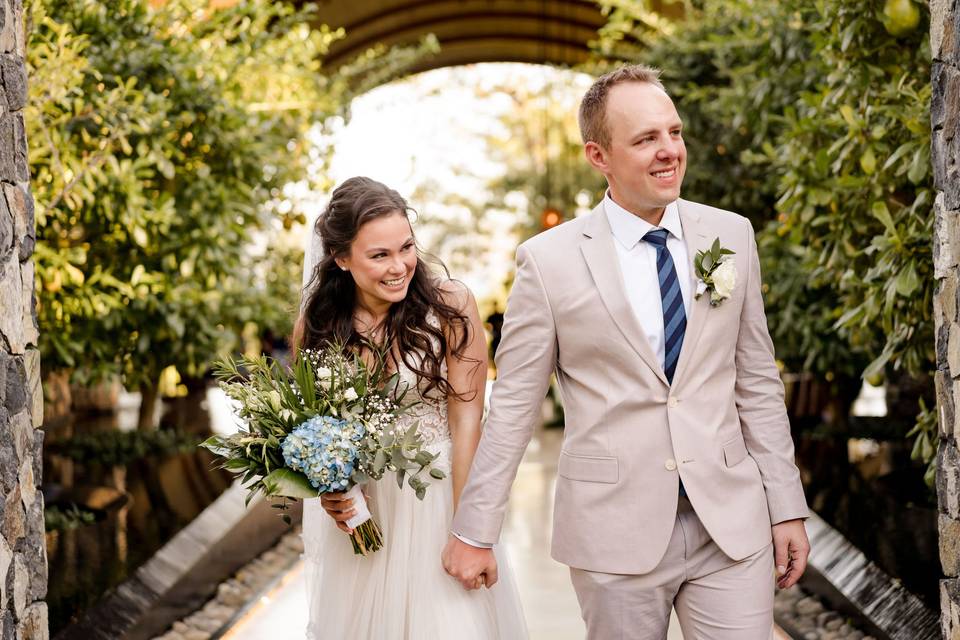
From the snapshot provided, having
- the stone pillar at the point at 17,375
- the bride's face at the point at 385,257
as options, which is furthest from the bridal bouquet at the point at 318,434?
the stone pillar at the point at 17,375

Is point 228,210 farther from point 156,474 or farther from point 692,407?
point 692,407

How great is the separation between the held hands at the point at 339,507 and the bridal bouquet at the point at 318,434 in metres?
0.02

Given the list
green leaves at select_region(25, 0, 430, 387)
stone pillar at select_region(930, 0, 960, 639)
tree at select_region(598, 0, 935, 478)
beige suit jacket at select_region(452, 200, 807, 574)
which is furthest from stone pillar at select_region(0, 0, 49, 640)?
tree at select_region(598, 0, 935, 478)

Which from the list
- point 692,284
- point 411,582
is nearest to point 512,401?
point 692,284

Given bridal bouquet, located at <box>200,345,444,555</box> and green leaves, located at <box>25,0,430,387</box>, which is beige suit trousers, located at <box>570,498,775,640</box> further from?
green leaves, located at <box>25,0,430,387</box>

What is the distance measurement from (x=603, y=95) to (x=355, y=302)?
46.8 inches

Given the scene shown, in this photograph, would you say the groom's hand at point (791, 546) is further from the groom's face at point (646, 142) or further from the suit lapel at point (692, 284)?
the groom's face at point (646, 142)

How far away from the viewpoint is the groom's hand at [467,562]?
3314 mm

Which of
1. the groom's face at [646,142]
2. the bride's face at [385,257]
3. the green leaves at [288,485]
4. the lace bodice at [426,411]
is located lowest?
the green leaves at [288,485]

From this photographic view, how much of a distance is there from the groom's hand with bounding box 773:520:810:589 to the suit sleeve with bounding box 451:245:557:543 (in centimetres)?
72

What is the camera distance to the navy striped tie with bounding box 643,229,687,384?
3168 mm

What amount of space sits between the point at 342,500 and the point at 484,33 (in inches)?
824

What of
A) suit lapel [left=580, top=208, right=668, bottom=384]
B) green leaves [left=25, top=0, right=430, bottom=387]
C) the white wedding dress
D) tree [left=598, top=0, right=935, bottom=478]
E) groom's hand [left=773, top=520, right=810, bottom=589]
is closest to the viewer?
suit lapel [left=580, top=208, right=668, bottom=384]

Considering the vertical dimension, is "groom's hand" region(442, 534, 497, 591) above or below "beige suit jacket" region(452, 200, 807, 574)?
below
